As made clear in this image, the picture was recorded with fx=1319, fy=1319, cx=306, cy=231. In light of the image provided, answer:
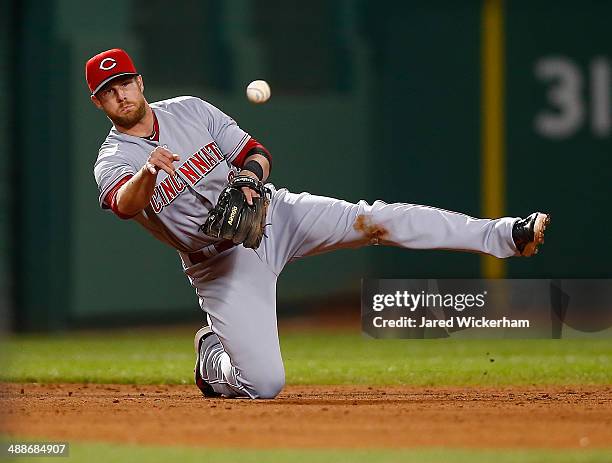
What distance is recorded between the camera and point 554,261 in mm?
11297

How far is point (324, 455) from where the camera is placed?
3.88 m

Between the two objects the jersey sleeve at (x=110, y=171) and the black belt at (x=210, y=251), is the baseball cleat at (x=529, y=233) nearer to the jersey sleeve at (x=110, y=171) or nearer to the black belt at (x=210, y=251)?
the black belt at (x=210, y=251)

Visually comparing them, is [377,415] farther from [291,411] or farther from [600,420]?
[600,420]

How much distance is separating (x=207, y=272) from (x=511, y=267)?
579cm

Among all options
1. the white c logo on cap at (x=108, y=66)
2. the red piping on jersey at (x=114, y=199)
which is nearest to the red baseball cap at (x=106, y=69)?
the white c logo on cap at (x=108, y=66)

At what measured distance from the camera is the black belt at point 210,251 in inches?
213

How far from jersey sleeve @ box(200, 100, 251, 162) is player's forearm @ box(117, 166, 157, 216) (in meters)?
0.69

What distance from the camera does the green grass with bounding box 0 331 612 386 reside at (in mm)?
6676

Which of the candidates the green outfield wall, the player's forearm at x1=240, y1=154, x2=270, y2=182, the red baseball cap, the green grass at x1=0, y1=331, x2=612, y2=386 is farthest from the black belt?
the green outfield wall

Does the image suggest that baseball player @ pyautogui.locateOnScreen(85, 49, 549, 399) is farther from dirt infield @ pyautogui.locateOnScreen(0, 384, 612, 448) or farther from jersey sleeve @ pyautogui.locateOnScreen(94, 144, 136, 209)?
dirt infield @ pyautogui.locateOnScreen(0, 384, 612, 448)

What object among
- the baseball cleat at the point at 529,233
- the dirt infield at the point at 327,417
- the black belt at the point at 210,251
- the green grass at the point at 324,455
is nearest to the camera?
the green grass at the point at 324,455

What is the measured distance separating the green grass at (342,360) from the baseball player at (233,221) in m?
1.18

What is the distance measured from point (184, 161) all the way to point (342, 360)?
2.78m

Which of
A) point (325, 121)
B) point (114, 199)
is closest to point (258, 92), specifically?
point (114, 199)
